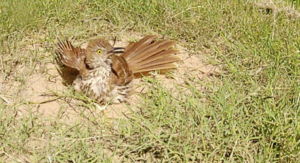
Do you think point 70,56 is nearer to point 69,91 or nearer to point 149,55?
point 69,91

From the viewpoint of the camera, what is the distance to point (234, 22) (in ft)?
19.0

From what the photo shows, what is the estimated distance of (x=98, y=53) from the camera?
445 cm

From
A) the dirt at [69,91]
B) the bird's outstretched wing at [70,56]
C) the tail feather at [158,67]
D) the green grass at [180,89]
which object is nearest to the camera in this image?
the green grass at [180,89]

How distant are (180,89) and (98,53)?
91cm

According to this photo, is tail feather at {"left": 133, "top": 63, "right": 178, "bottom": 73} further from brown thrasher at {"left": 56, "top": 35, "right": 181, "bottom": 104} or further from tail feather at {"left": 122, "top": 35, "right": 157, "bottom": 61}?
tail feather at {"left": 122, "top": 35, "right": 157, "bottom": 61}

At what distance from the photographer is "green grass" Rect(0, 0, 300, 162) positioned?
365cm

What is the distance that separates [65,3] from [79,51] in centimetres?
117

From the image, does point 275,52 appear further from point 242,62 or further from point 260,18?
point 260,18

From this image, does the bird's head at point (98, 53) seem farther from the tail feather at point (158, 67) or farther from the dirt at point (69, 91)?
the tail feather at point (158, 67)

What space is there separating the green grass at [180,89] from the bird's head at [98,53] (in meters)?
0.54

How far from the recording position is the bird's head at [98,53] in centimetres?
443

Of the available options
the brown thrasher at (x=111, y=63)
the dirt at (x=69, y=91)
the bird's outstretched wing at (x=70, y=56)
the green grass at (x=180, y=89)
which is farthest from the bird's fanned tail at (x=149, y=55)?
the bird's outstretched wing at (x=70, y=56)

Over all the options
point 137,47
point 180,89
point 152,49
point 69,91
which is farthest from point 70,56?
point 180,89

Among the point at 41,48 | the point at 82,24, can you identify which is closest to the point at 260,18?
the point at 82,24
